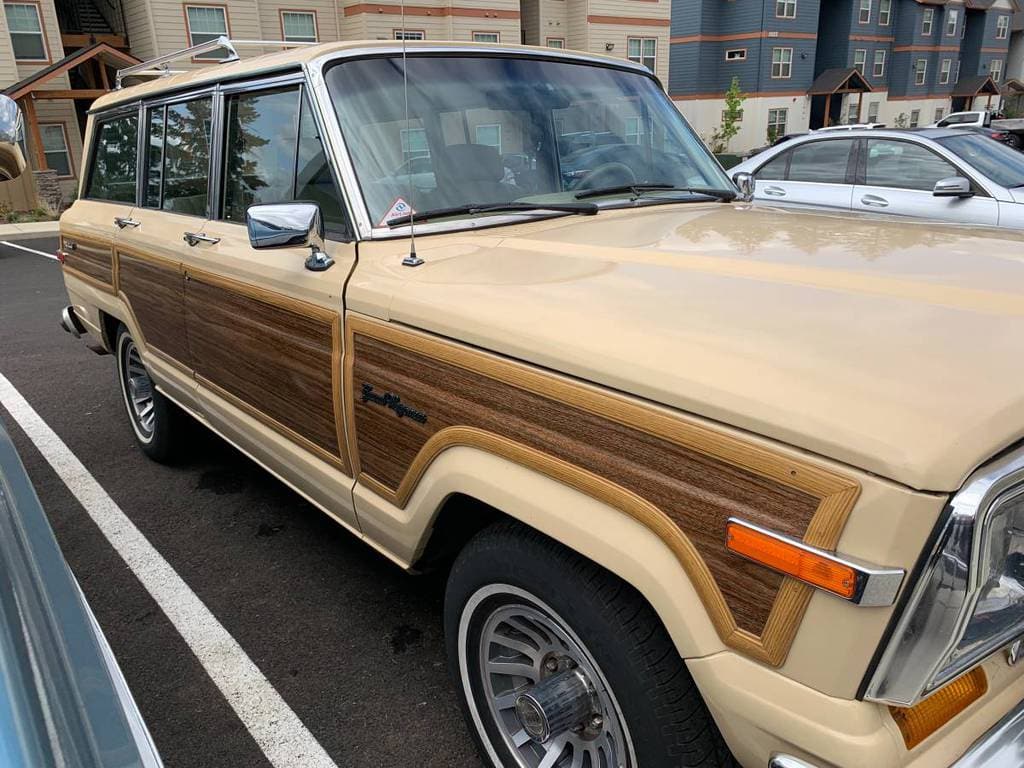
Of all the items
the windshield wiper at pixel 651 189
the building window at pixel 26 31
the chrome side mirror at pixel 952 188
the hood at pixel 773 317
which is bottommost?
the chrome side mirror at pixel 952 188

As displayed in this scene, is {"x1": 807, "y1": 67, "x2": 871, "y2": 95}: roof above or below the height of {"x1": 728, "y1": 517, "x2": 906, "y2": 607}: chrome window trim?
above

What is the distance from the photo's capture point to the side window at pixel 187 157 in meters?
3.46

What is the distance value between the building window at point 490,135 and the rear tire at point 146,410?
239 cm

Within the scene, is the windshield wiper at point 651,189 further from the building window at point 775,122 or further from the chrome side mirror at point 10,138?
the building window at point 775,122

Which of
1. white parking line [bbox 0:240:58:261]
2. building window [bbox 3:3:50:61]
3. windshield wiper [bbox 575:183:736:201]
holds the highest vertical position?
building window [bbox 3:3:50:61]

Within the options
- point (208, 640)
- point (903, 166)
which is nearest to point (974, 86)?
point (903, 166)

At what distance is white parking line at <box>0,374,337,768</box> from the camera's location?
247 cm

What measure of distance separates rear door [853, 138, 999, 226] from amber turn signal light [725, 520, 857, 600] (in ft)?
22.0

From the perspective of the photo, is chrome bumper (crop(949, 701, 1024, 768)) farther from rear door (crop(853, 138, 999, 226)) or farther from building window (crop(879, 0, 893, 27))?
building window (crop(879, 0, 893, 27))

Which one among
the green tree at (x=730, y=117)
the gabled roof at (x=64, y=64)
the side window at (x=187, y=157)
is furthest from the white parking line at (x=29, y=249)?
the green tree at (x=730, y=117)

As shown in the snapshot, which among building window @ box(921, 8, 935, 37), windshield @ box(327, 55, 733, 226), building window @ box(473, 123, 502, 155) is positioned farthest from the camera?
building window @ box(921, 8, 935, 37)

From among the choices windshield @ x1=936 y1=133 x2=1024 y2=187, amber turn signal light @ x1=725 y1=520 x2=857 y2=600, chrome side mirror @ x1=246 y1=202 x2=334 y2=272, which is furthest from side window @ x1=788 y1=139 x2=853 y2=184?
amber turn signal light @ x1=725 y1=520 x2=857 y2=600

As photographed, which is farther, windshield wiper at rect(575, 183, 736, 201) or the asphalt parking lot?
windshield wiper at rect(575, 183, 736, 201)

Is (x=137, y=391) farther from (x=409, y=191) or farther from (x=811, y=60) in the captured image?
(x=811, y=60)
